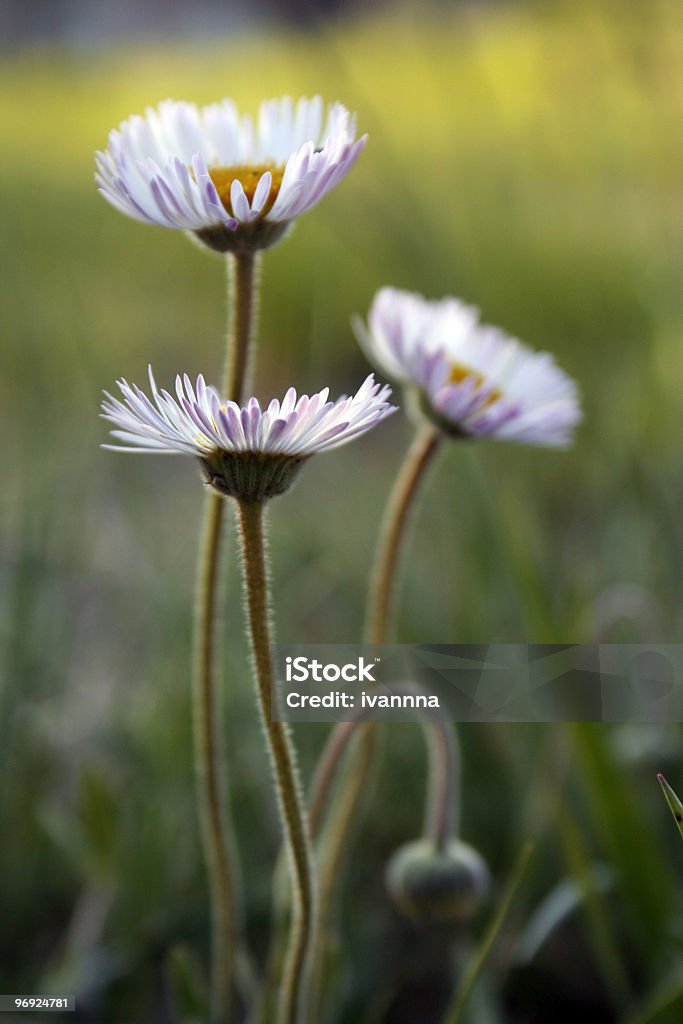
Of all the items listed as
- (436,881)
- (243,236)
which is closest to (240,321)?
(243,236)

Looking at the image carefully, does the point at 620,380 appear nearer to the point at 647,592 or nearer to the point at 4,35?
the point at 647,592

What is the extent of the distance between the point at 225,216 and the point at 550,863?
0.48 metres

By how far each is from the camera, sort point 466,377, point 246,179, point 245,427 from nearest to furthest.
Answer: point 245,427 < point 246,179 < point 466,377

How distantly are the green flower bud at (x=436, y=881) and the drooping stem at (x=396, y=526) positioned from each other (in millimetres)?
98

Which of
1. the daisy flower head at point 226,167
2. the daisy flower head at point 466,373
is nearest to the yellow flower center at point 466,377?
the daisy flower head at point 466,373

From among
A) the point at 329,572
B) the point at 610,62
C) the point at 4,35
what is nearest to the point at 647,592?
the point at 329,572

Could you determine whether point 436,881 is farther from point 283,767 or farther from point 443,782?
point 283,767

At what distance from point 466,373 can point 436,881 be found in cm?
26

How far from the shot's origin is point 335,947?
0.48 metres

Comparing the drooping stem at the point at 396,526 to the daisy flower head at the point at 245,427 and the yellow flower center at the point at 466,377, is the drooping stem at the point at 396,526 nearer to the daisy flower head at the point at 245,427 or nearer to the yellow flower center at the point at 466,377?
the yellow flower center at the point at 466,377

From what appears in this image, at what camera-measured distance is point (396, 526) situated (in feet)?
1.60

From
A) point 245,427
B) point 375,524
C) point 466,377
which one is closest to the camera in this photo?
point 245,427

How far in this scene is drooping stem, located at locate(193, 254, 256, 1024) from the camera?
39 cm

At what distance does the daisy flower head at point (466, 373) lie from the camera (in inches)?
18.5
